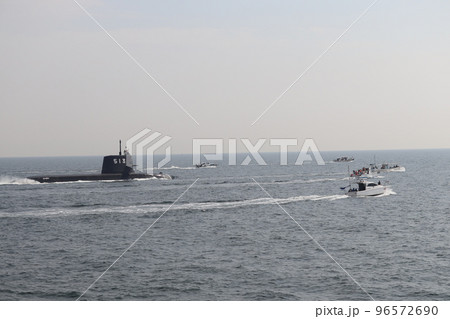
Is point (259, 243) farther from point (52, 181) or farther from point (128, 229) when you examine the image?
point (52, 181)

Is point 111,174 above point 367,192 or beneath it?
above

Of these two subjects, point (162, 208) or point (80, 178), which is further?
point (80, 178)

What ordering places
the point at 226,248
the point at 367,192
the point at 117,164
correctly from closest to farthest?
the point at 226,248 < the point at 367,192 < the point at 117,164

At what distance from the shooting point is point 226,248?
42.1 meters

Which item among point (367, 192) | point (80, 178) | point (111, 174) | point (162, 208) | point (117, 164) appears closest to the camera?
point (162, 208)

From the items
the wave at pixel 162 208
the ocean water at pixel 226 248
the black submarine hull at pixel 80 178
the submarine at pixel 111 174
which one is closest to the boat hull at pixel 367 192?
the ocean water at pixel 226 248

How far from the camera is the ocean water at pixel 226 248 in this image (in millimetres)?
30250

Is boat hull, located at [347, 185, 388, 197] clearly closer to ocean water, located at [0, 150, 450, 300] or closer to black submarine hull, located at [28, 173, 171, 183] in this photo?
ocean water, located at [0, 150, 450, 300]

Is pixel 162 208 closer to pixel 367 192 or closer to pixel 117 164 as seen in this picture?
pixel 367 192

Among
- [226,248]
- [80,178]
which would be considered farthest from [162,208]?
[80,178]

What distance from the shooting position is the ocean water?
3025 cm

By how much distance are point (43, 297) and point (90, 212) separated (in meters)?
35.3

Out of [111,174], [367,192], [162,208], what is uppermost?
[111,174]

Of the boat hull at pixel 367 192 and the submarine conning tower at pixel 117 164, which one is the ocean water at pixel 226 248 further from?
the submarine conning tower at pixel 117 164
